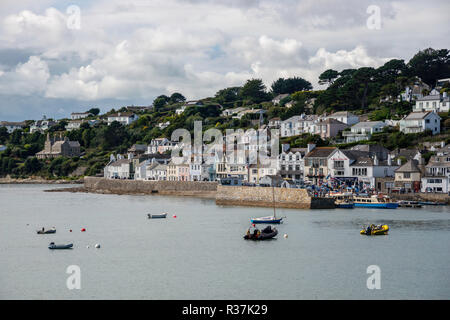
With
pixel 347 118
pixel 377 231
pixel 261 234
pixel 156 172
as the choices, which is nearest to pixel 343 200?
pixel 377 231

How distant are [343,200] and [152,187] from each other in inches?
1127

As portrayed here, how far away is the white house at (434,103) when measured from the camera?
77.3 metres

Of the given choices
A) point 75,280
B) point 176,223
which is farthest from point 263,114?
point 75,280

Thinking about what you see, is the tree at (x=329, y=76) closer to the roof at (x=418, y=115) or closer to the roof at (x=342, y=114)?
the roof at (x=342, y=114)

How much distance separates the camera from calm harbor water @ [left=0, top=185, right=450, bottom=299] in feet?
83.1

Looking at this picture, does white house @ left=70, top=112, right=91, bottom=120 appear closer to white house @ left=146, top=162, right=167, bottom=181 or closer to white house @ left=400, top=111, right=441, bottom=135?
white house @ left=146, top=162, right=167, bottom=181

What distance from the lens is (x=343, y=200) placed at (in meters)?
54.0

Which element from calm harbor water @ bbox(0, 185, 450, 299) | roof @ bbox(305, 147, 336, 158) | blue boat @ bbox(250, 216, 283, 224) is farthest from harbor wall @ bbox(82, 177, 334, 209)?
roof @ bbox(305, 147, 336, 158)

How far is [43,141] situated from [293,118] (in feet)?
205

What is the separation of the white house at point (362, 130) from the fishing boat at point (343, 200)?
2020cm

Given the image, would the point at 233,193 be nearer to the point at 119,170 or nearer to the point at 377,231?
the point at 377,231

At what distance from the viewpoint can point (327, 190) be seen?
197ft

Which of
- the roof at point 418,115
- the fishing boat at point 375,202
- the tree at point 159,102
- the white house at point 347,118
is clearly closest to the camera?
the fishing boat at point 375,202

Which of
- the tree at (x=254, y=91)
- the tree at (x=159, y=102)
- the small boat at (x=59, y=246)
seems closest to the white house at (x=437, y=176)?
the small boat at (x=59, y=246)
